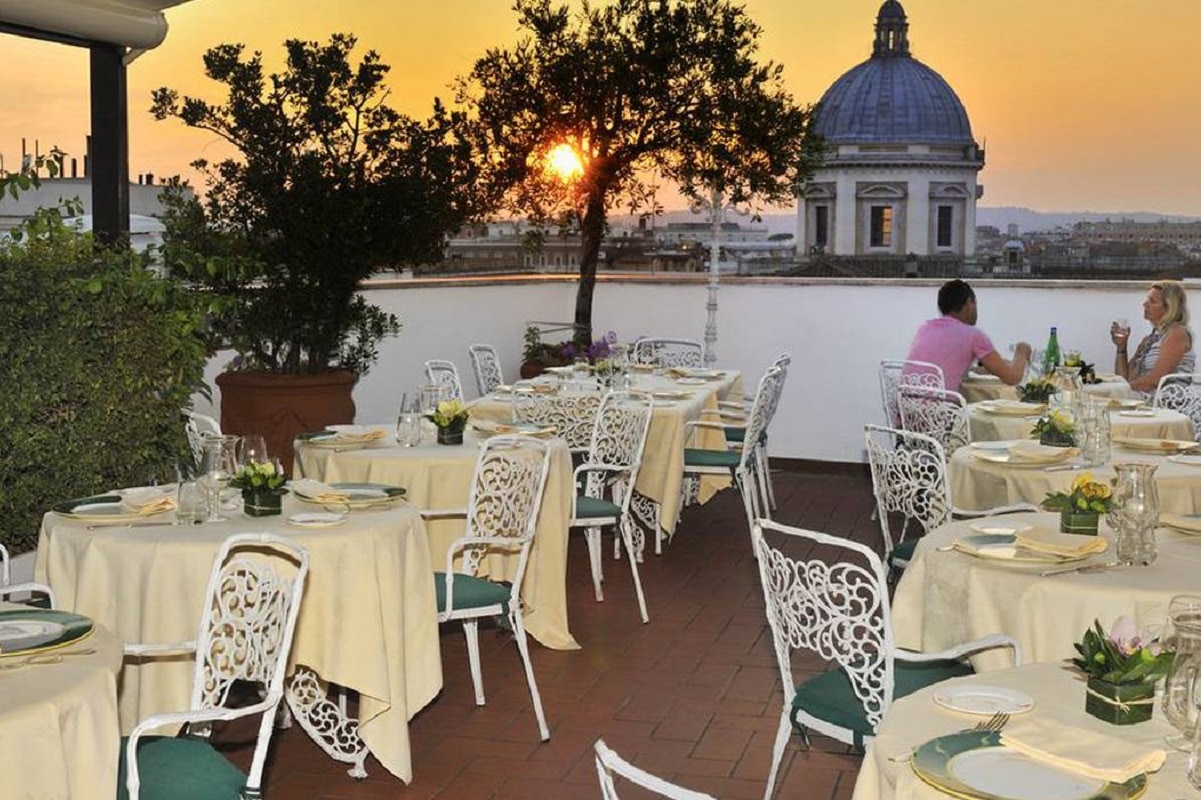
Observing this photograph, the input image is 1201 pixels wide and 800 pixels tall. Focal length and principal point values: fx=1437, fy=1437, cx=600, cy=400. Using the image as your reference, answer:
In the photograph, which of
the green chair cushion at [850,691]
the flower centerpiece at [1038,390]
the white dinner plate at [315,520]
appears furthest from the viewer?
the flower centerpiece at [1038,390]

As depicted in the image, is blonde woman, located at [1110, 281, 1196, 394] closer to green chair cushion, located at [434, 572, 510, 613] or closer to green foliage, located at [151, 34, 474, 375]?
green foliage, located at [151, 34, 474, 375]

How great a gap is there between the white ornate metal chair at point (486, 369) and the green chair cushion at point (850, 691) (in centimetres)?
568

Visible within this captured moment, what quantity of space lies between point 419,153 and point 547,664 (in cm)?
357

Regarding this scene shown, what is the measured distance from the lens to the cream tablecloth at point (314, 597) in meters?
3.87

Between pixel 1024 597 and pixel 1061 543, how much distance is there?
0.78 ft

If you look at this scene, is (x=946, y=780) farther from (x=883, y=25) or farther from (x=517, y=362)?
(x=883, y=25)

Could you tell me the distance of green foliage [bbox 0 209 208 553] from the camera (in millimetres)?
5688

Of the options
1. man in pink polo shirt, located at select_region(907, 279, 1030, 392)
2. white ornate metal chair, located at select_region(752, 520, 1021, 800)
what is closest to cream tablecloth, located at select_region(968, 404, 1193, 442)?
man in pink polo shirt, located at select_region(907, 279, 1030, 392)

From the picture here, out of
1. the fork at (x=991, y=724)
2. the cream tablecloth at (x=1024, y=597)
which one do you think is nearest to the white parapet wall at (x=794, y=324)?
the cream tablecloth at (x=1024, y=597)

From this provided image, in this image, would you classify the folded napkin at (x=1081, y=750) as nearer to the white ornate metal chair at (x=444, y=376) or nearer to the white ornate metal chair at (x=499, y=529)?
the white ornate metal chair at (x=499, y=529)

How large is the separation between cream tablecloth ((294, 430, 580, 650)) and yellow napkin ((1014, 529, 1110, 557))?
7.00ft

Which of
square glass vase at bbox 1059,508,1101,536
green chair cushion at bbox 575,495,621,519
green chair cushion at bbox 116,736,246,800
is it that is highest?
square glass vase at bbox 1059,508,1101,536

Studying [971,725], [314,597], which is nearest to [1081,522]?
[971,725]

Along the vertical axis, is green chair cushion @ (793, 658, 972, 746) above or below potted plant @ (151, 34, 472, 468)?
below
